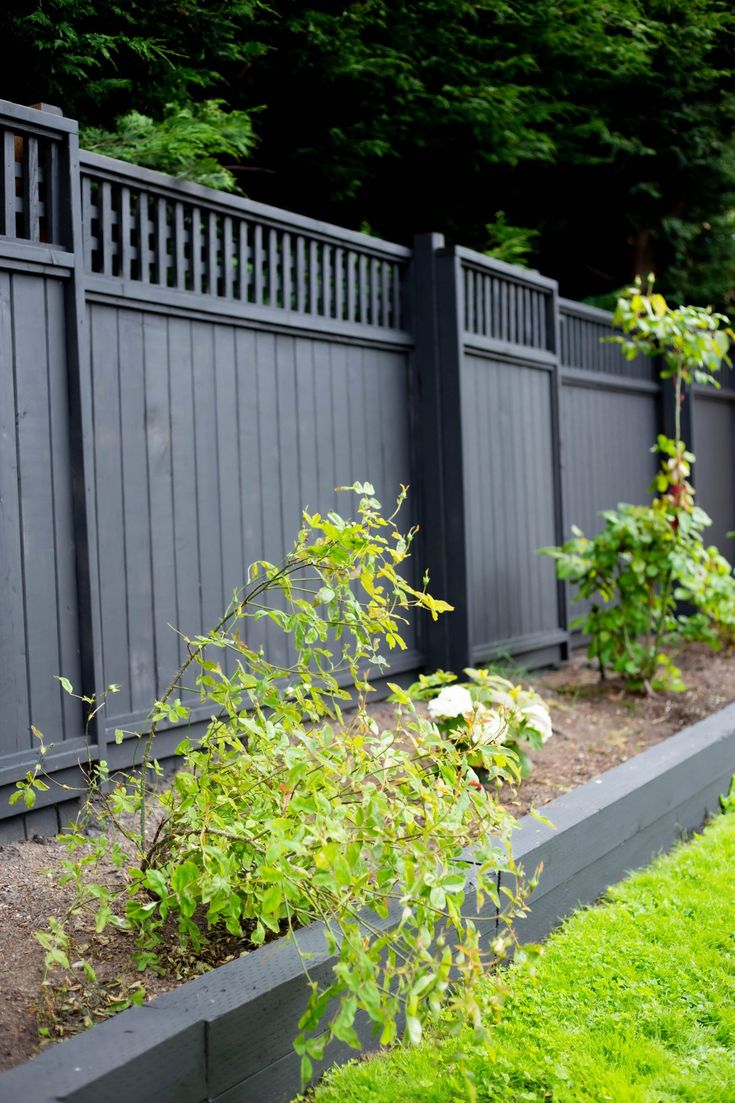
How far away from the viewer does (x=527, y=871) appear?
3.40 m

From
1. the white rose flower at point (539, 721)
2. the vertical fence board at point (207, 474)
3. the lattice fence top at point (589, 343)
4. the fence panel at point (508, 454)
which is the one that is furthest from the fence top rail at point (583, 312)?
the white rose flower at point (539, 721)

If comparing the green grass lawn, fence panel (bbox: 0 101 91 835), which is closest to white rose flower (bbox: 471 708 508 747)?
the green grass lawn

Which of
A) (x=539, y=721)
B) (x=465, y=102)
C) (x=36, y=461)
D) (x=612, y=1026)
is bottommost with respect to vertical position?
(x=612, y=1026)

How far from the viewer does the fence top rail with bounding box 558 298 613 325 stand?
742 cm

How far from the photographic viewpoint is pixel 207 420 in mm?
4246

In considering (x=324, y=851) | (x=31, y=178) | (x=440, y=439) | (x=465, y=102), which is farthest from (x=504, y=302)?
(x=324, y=851)

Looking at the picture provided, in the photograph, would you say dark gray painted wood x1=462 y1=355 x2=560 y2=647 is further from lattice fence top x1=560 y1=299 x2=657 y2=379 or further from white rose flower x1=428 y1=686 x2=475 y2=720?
white rose flower x1=428 y1=686 x2=475 y2=720

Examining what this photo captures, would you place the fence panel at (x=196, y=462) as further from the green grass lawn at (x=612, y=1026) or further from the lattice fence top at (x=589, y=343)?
the lattice fence top at (x=589, y=343)

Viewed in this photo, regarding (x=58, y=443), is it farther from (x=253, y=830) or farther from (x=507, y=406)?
(x=507, y=406)

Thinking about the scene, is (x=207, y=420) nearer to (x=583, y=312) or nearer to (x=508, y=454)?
(x=508, y=454)

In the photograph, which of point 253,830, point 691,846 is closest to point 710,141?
point 691,846

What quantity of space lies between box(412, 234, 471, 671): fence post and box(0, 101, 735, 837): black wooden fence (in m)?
0.01

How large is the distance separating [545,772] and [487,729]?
0.97m

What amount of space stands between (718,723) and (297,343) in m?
2.60
